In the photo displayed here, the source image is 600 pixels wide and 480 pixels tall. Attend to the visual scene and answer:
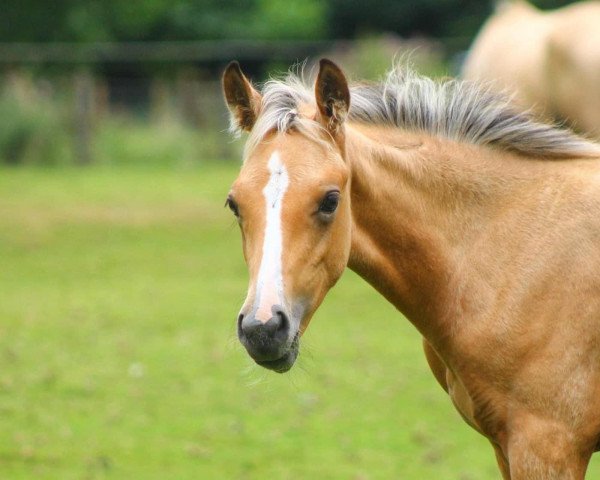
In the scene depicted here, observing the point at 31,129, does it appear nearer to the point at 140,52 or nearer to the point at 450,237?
the point at 140,52

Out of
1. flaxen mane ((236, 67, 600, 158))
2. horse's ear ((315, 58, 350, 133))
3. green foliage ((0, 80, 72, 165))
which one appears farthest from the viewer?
green foliage ((0, 80, 72, 165))

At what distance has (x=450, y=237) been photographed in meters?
4.37

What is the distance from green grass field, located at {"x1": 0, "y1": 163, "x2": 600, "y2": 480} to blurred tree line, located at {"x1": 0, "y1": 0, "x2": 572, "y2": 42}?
57.1ft

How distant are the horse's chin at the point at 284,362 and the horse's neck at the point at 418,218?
1.94 feet

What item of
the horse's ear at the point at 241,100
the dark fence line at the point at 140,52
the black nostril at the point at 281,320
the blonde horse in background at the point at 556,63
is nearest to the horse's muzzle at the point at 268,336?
the black nostril at the point at 281,320

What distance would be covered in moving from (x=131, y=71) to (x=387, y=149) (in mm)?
29459

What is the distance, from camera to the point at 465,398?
4.34 metres

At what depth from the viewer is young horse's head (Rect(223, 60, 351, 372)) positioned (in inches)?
147

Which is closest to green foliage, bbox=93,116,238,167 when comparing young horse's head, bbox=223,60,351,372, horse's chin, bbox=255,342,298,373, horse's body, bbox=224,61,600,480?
horse's body, bbox=224,61,600,480

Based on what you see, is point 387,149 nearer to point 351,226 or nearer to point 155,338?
point 351,226

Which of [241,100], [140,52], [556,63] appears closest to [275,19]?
[140,52]

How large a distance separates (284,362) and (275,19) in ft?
114

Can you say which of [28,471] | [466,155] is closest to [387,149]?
[466,155]

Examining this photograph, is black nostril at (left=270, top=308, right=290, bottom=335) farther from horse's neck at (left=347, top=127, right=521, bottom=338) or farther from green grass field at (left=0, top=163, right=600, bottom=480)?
horse's neck at (left=347, top=127, right=521, bottom=338)
